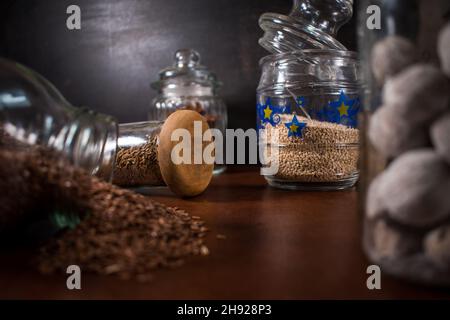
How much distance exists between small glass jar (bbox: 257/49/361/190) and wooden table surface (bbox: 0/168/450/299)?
0.15 m

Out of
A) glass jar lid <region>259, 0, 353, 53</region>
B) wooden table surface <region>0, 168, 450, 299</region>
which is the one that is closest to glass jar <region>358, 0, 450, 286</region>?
wooden table surface <region>0, 168, 450, 299</region>

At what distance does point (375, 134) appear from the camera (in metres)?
0.34

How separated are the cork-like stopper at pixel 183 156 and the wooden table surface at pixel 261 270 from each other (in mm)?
118

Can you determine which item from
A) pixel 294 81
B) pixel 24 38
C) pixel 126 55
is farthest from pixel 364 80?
pixel 24 38

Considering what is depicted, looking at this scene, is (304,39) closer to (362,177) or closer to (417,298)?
(362,177)

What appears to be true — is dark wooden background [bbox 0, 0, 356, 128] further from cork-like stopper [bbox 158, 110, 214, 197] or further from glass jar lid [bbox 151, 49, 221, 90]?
cork-like stopper [bbox 158, 110, 214, 197]

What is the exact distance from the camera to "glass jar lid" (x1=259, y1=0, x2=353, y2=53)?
0.76 meters

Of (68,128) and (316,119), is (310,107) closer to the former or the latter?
(316,119)

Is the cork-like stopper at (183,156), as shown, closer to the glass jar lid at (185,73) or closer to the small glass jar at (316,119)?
the small glass jar at (316,119)

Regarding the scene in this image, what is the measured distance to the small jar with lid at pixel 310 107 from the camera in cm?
73

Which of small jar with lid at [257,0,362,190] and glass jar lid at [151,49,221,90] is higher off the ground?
glass jar lid at [151,49,221,90]

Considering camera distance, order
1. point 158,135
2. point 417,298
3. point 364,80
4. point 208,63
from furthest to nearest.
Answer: point 208,63, point 158,135, point 364,80, point 417,298

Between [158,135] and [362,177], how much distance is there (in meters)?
0.43

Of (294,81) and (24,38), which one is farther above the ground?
(24,38)
